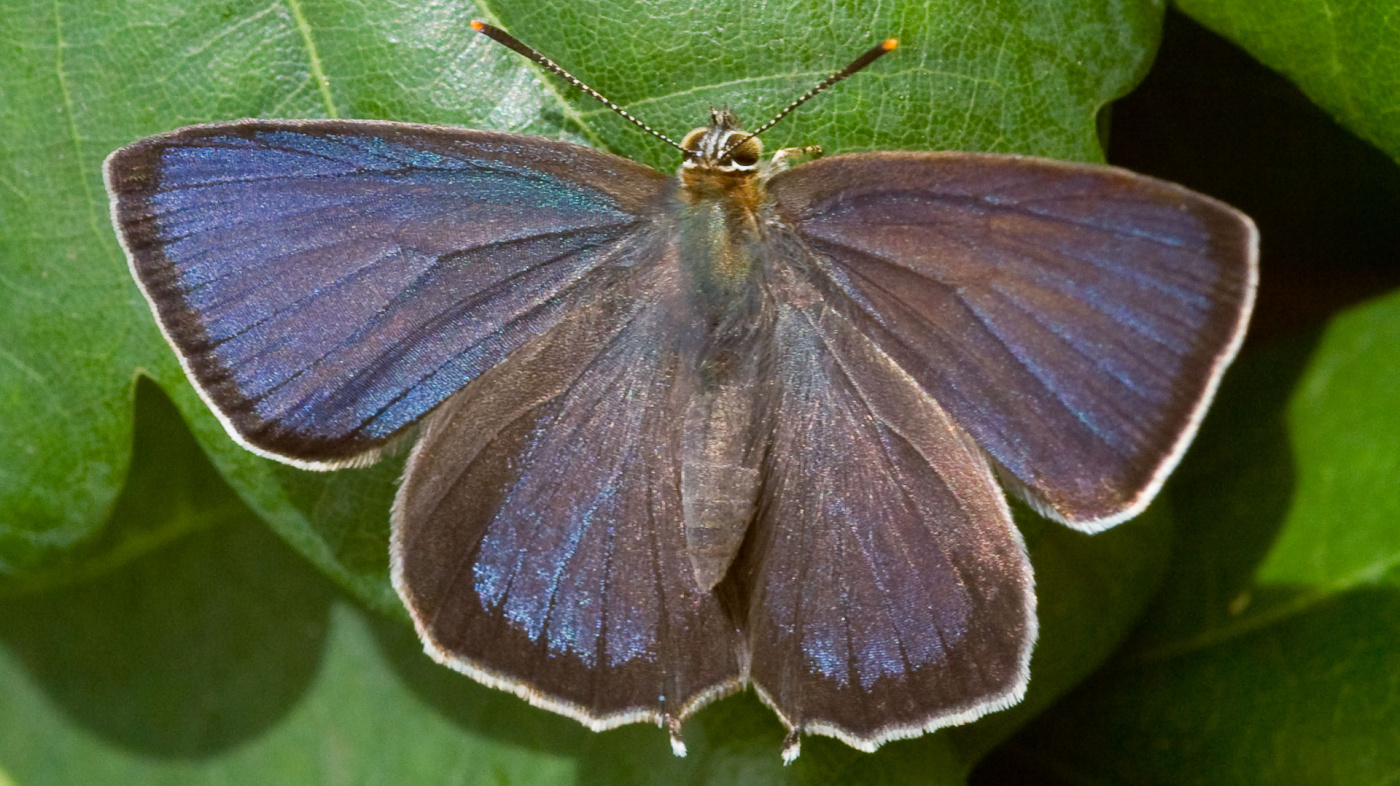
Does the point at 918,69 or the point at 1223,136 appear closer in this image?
the point at 918,69

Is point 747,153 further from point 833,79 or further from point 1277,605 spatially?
point 1277,605

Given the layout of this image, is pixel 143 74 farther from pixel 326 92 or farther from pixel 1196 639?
pixel 1196 639

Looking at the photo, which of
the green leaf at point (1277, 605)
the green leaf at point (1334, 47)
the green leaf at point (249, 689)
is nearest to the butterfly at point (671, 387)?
the green leaf at point (249, 689)

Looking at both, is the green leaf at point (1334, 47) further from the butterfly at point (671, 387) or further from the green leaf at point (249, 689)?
the green leaf at point (249, 689)

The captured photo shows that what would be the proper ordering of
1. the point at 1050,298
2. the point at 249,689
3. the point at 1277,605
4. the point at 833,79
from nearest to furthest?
the point at 1050,298 < the point at 833,79 < the point at 1277,605 < the point at 249,689

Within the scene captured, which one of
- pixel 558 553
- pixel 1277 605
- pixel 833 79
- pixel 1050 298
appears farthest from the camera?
pixel 1277 605

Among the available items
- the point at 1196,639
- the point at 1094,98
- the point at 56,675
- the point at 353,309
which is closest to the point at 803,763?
the point at 1196,639

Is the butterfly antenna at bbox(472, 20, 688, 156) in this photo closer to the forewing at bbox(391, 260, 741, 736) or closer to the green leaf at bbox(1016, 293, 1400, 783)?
the forewing at bbox(391, 260, 741, 736)

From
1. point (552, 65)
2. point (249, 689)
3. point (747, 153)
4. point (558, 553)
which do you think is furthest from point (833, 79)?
point (249, 689)
